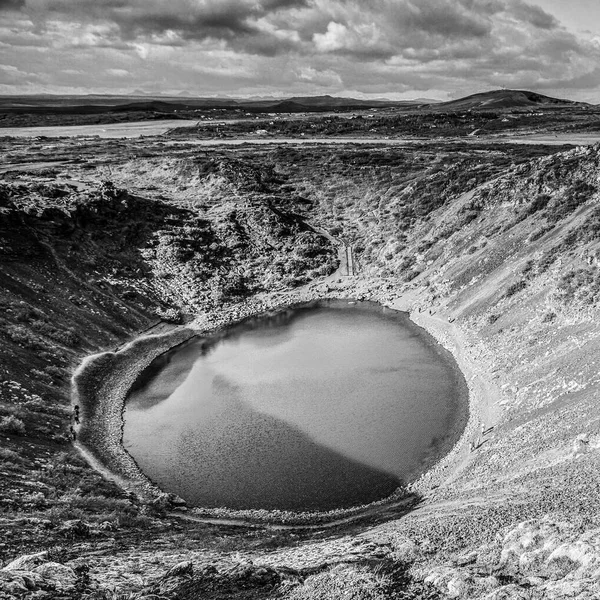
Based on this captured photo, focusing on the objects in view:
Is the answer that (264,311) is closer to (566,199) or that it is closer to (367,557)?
(566,199)

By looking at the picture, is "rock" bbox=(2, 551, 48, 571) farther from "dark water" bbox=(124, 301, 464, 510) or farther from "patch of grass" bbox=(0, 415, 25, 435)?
"patch of grass" bbox=(0, 415, 25, 435)

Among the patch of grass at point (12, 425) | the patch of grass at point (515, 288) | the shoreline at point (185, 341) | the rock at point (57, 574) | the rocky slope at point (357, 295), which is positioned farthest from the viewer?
the patch of grass at point (515, 288)

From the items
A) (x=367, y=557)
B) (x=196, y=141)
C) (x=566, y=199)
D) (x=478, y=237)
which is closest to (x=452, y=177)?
(x=478, y=237)

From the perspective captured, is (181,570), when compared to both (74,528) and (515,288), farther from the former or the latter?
(515,288)

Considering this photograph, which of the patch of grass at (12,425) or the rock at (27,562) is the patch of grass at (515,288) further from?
the rock at (27,562)

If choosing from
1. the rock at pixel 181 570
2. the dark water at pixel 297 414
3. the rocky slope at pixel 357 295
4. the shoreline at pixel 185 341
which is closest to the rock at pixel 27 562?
the rocky slope at pixel 357 295

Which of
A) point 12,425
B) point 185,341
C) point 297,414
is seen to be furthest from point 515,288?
point 12,425

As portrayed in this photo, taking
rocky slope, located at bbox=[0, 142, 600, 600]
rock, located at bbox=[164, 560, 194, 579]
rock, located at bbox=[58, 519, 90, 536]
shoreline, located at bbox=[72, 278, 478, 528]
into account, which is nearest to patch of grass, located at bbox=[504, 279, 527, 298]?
rocky slope, located at bbox=[0, 142, 600, 600]
